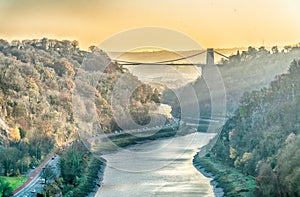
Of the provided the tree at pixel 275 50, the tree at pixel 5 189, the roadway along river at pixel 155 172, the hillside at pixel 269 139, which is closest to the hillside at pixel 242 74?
the tree at pixel 275 50

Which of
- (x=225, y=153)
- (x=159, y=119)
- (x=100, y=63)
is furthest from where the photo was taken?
(x=100, y=63)

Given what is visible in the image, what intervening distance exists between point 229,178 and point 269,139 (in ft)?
10.6

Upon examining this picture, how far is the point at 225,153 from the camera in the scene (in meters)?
41.8

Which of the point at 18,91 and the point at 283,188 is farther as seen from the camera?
the point at 18,91

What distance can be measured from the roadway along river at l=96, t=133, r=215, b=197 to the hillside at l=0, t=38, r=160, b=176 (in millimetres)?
4265

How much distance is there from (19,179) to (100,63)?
51.6 meters

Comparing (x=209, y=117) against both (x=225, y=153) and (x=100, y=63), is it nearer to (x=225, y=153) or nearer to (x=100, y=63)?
(x=100, y=63)

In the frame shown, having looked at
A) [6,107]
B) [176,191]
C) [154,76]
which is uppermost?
[154,76]

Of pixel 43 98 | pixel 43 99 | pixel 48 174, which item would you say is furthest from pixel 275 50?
pixel 48 174

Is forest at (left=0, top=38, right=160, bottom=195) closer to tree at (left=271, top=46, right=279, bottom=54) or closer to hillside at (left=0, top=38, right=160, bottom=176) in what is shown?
hillside at (left=0, top=38, right=160, bottom=176)

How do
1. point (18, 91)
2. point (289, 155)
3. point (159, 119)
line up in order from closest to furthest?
point (289, 155) → point (18, 91) → point (159, 119)

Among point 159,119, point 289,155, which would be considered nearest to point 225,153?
point 289,155

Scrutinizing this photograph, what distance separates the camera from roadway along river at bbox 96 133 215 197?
3312cm

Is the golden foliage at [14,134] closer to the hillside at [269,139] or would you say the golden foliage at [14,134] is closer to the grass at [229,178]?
the grass at [229,178]
